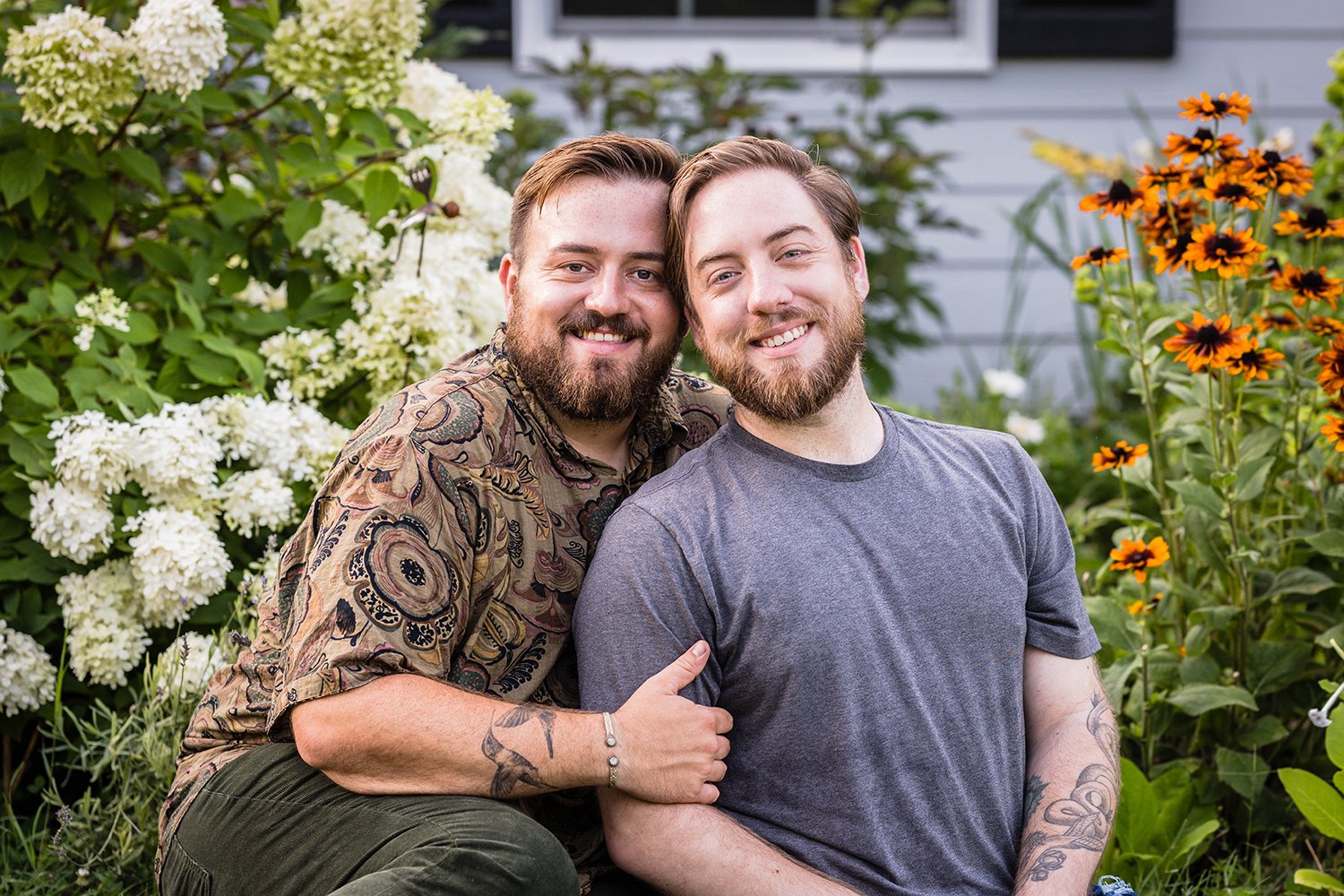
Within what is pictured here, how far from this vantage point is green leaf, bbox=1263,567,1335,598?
8.21 ft

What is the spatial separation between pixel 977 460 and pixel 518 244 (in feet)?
2.86

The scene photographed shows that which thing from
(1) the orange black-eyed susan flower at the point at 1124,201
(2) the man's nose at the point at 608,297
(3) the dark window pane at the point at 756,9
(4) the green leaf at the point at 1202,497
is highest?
(3) the dark window pane at the point at 756,9

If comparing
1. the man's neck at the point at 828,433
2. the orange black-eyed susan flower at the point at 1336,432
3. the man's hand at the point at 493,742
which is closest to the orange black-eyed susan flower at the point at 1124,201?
the orange black-eyed susan flower at the point at 1336,432

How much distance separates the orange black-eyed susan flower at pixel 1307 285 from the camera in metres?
2.46

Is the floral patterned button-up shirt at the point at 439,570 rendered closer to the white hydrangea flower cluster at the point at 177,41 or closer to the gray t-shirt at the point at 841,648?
the gray t-shirt at the point at 841,648

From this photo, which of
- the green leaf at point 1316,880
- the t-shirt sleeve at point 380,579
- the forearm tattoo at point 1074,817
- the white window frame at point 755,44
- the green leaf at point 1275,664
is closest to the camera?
the t-shirt sleeve at point 380,579

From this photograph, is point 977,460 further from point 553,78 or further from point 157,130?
point 553,78

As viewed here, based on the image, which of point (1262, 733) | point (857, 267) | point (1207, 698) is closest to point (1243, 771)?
point (1262, 733)

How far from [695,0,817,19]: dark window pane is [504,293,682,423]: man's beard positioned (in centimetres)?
335

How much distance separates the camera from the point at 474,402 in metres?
2.08

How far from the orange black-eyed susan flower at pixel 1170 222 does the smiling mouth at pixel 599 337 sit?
1166mm

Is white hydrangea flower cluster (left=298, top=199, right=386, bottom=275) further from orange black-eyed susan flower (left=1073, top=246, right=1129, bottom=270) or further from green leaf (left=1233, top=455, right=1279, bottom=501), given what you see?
green leaf (left=1233, top=455, right=1279, bottom=501)

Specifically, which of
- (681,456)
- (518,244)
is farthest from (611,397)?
(518,244)

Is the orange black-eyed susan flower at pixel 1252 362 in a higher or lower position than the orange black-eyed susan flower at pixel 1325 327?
lower
